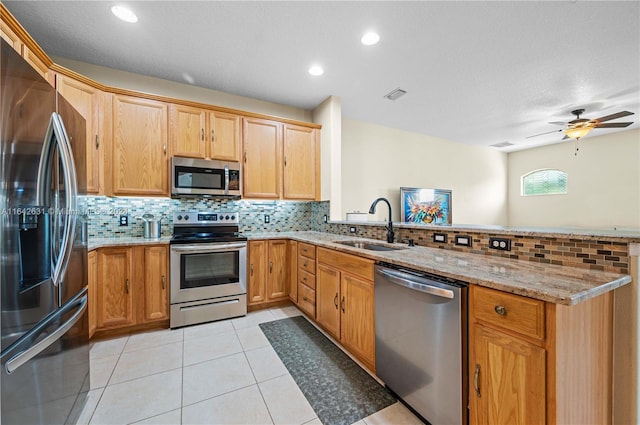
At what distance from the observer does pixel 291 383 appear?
1.78 m

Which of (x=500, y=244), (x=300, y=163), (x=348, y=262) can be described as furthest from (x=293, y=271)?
(x=500, y=244)

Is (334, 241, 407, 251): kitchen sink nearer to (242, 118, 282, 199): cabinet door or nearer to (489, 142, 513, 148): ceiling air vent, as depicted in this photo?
(242, 118, 282, 199): cabinet door

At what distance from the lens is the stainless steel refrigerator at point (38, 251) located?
92 centimetres

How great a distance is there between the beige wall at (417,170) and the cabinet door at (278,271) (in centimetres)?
148

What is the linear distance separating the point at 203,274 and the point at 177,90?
2210 millimetres

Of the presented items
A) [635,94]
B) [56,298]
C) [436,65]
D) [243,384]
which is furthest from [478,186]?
[56,298]

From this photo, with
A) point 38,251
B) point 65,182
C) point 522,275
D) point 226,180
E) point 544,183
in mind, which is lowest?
point 522,275

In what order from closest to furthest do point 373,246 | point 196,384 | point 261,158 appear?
point 196,384 < point 373,246 < point 261,158

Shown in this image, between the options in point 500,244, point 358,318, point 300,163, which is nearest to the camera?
point 500,244

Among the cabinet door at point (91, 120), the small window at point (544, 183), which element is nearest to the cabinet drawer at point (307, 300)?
the cabinet door at point (91, 120)

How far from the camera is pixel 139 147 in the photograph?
271cm

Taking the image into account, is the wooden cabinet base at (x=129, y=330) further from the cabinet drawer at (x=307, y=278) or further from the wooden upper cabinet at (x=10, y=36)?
the wooden upper cabinet at (x=10, y=36)

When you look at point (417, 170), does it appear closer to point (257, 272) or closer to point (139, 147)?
point (257, 272)

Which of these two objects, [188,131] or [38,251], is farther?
[188,131]
